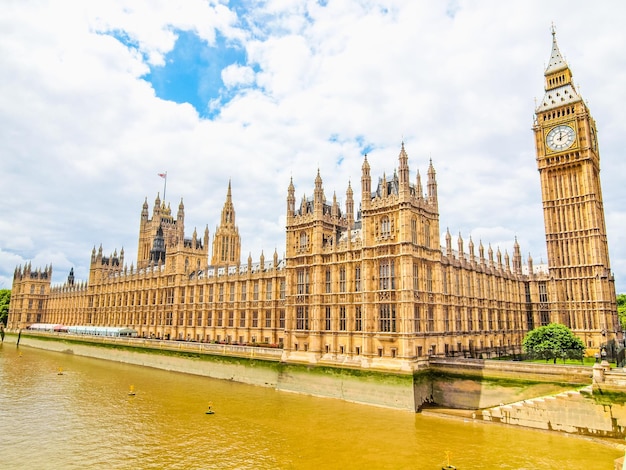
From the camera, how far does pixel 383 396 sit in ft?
152

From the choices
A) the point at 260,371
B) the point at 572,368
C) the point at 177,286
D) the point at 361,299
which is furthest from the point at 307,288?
the point at 177,286

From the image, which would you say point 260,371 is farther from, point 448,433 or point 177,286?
point 177,286

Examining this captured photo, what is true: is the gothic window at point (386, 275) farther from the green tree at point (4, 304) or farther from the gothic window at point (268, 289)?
the green tree at point (4, 304)

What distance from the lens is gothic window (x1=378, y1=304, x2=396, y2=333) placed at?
49.5 metres

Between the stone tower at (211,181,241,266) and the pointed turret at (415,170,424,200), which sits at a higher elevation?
the stone tower at (211,181,241,266)

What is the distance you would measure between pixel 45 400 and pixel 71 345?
61.9 m

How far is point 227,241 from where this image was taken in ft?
418

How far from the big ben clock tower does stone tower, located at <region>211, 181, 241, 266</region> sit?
80453 mm

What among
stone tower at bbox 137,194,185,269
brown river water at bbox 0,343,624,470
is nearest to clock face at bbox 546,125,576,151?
brown river water at bbox 0,343,624,470

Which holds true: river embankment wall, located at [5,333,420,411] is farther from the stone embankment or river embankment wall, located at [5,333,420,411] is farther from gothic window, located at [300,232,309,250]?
gothic window, located at [300,232,309,250]

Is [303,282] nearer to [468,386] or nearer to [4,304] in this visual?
[468,386]

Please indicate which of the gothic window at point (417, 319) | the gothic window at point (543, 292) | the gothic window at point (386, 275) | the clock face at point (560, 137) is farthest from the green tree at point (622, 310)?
the gothic window at point (386, 275)

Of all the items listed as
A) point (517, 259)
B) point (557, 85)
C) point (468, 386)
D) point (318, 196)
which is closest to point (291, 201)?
point (318, 196)

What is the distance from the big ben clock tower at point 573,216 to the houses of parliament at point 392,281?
197mm
